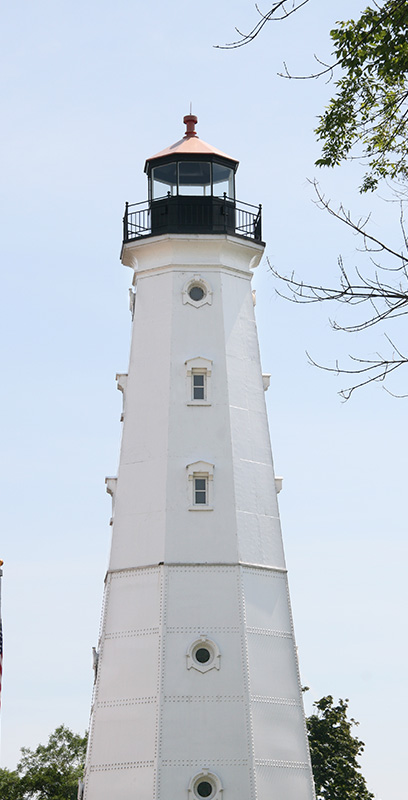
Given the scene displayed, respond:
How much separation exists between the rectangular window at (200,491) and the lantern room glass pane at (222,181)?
354 inches

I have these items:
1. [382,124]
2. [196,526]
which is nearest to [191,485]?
[196,526]

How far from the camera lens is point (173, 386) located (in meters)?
31.5

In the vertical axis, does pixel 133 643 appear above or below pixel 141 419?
below

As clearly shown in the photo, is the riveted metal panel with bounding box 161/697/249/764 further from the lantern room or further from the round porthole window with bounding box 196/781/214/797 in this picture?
the lantern room

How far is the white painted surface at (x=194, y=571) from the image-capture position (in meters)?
27.5

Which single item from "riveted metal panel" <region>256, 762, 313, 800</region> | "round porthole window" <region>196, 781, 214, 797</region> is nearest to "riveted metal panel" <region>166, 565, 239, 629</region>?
"riveted metal panel" <region>256, 762, 313, 800</region>

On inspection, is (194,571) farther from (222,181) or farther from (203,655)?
(222,181)

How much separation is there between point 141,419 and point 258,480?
366cm

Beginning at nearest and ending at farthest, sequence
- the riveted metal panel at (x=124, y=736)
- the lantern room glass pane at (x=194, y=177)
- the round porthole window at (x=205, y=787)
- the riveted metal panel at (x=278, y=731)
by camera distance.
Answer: the round porthole window at (x=205, y=787), the riveted metal panel at (x=124, y=736), the riveted metal panel at (x=278, y=731), the lantern room glass pane at (x=194, y=177)

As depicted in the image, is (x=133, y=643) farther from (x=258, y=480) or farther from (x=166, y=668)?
(x=258, y=480)

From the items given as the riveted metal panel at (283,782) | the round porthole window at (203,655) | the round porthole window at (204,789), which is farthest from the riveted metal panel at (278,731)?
the round porthole window at (203,655)

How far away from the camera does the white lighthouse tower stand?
27547 millimetres

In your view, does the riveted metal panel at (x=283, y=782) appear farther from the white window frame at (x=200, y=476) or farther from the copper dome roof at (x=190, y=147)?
the copper dome roof at (x=190, y=147)

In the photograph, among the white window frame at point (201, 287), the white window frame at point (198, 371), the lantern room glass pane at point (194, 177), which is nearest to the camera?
the white window frame at point (198, 371)
